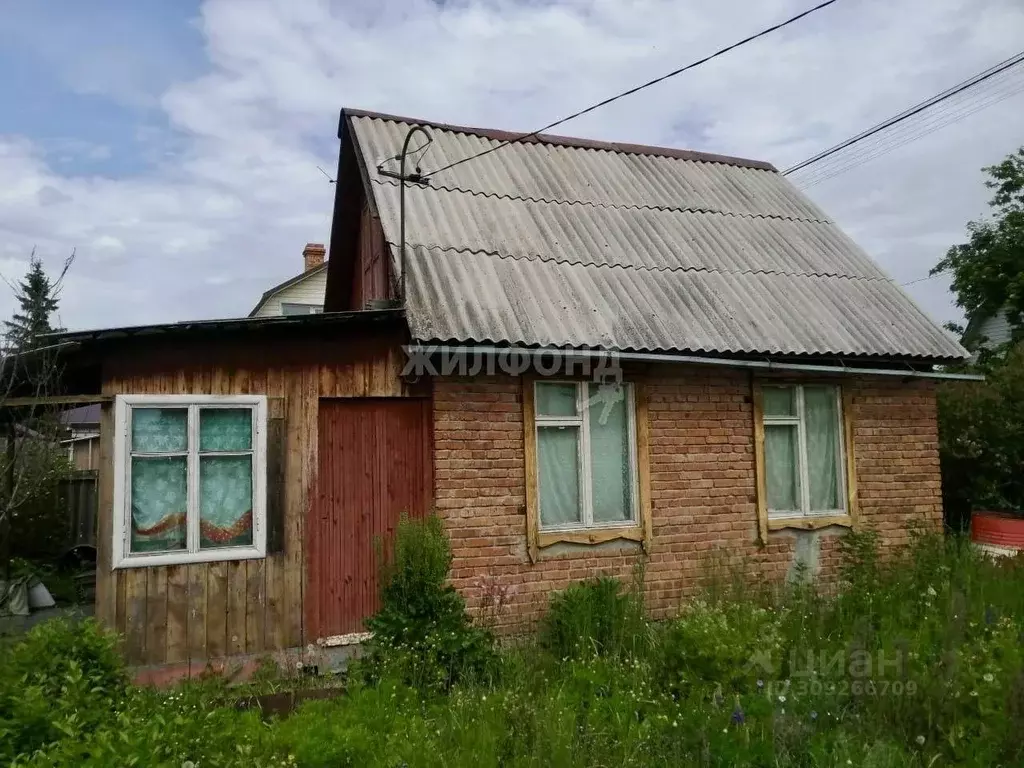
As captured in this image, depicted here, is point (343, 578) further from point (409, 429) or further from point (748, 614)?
point (748, 614)

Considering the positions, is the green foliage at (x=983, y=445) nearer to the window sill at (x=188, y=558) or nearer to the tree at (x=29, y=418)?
the window sill at (x=188, y=558)

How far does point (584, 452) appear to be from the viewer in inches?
260

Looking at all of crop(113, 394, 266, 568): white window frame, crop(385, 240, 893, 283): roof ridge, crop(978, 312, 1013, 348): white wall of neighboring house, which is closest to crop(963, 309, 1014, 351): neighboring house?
crop(978, 312, 1013, 348): white wall of neighboring house

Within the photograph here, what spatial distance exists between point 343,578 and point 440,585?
0.84m

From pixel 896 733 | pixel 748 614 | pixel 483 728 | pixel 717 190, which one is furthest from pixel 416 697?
pixel 717 190

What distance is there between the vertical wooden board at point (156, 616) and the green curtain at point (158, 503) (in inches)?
8.4

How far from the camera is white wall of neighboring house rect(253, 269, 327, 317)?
876 inches

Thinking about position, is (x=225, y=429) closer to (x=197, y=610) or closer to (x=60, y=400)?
(x=60, y=400)

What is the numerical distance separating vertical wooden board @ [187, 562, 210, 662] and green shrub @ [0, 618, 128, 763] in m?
0.56

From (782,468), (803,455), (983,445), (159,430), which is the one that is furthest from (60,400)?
(983,445)

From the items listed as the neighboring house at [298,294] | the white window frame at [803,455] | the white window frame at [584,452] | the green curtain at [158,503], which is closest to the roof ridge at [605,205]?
the white window frame at [584,452]

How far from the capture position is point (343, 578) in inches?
227

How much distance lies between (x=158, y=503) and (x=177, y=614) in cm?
84

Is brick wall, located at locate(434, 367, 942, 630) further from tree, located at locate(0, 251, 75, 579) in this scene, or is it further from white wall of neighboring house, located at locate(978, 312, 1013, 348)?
white wall of neighboring house, located at locate(978, 312, 1013, 348)
